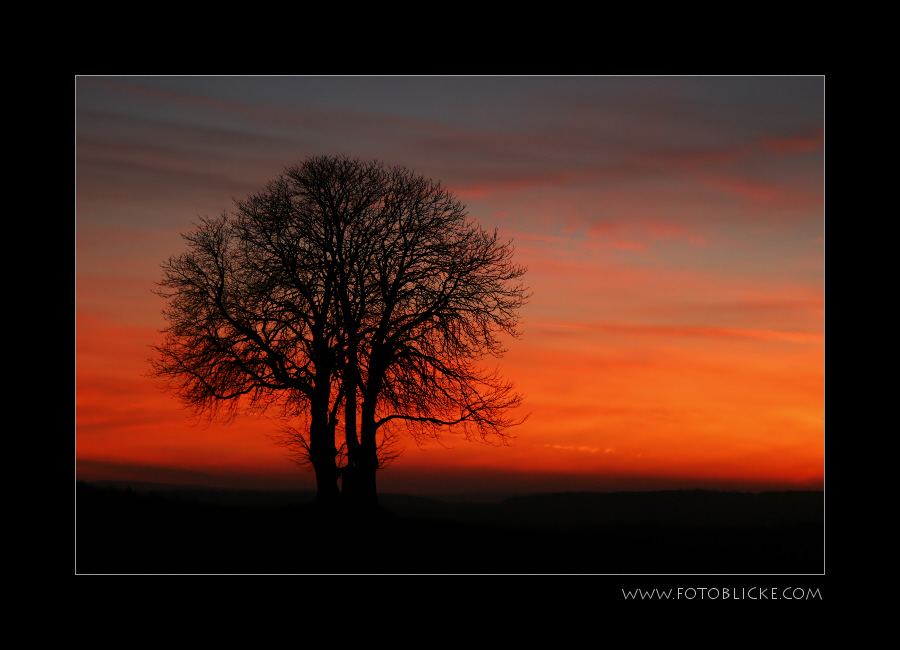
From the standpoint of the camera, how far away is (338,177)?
2242 cm

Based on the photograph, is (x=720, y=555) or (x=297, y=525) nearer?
(x=720, y=555)

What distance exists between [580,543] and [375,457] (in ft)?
20.4

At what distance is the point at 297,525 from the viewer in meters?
21.2

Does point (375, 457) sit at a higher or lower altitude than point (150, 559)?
higher

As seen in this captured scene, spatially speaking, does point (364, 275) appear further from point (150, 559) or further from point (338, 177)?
point (150, 559)

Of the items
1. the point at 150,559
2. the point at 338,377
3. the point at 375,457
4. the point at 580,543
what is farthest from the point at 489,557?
the point at 150,559

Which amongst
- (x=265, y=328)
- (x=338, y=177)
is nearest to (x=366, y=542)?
(x=265, y=328)
